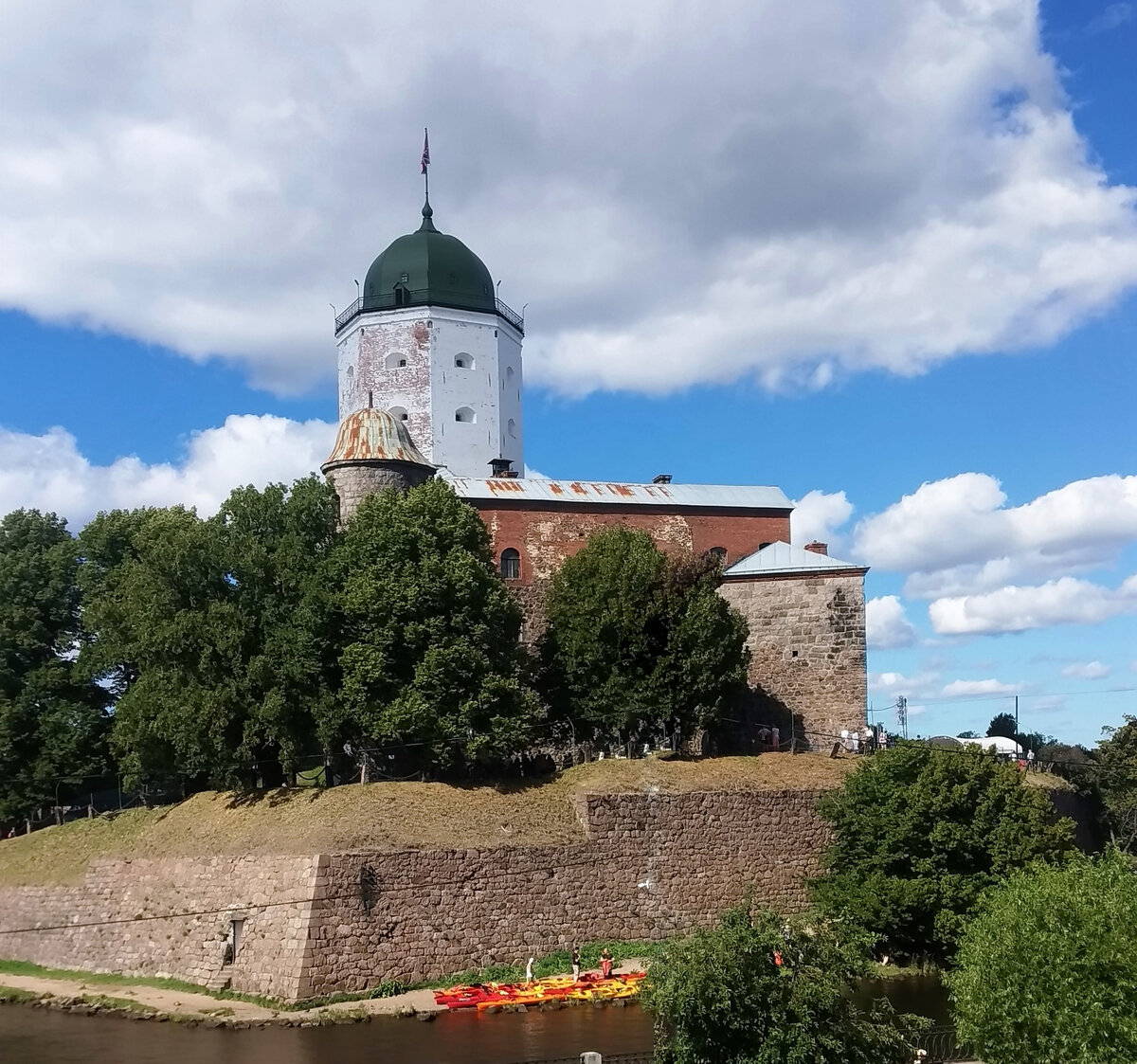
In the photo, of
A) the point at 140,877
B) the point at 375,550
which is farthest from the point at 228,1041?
the point at 375,550

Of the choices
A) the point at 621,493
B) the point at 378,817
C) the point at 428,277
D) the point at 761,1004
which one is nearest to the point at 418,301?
the point at 428,277

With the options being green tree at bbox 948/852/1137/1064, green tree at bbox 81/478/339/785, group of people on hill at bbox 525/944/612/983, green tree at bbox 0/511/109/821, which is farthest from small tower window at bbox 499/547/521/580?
green tree at bbox 948/852/1137/1064

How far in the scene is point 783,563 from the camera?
39.1 m

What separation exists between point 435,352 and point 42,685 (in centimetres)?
1880

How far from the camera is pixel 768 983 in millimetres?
13688

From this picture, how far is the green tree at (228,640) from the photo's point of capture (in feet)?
93.6

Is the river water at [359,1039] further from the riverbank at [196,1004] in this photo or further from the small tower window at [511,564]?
the small tower window at [511,564]

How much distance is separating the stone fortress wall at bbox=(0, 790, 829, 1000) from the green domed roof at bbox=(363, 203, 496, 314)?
2404 cm

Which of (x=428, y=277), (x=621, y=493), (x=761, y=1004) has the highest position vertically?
(x=428, y=277)

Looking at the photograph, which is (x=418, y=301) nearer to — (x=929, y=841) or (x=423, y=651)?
(x=423, y=651)

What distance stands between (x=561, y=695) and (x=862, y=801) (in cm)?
887

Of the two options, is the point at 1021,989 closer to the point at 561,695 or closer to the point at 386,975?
the point at 386,975

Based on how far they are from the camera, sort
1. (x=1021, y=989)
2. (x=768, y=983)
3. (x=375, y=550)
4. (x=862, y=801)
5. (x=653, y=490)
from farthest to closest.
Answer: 1. (x=653, y=490)
2. (x=375, y=550)
3. (x=862, y=801)
4. (x=1021, y=989)
5. (x=768, y=983)

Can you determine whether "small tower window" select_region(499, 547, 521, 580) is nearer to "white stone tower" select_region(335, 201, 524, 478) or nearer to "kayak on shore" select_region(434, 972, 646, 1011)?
"white stone tower" select_region(335, 201, 524, 478)
